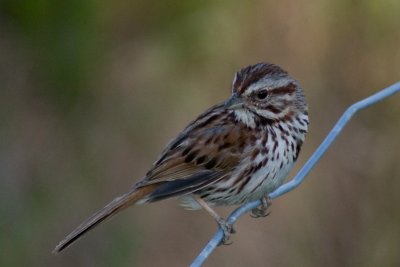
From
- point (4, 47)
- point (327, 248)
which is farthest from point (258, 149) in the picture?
point (4, 47)

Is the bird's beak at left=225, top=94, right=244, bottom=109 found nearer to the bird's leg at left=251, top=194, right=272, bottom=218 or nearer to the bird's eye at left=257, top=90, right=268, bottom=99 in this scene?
the bird's eye at left=257, top=90, right=268, bottom=99

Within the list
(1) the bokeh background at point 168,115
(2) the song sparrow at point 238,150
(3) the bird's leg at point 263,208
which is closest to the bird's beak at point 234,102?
(2) the song sparrow at point 238,150

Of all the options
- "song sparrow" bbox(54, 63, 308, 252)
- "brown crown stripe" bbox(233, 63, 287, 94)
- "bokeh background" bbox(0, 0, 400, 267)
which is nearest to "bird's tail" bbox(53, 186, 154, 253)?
"song sparrow" bbox(54, 63, 308, 252)

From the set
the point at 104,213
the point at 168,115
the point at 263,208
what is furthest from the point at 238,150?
the point at 168,115

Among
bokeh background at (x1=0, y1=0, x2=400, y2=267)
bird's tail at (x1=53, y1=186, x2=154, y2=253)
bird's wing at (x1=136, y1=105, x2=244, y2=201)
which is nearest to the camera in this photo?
bird's tail at (x1=53, y1=186, x2=154, y2=253)

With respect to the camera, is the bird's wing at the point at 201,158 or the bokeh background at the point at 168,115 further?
the bokeh background at the point at 168,115

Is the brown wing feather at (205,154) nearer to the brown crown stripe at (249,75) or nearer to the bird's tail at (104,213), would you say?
the bird's tail at (104,213)

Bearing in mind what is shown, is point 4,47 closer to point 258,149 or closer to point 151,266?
point 151,266
